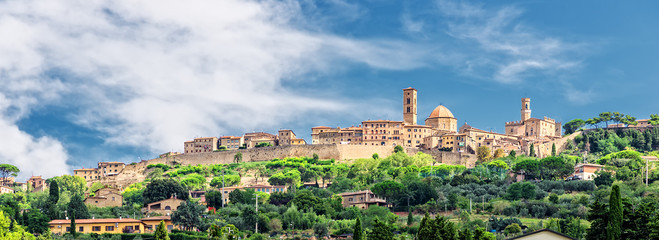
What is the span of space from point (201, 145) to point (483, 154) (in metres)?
39.9

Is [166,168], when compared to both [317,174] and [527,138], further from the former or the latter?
[527,138]

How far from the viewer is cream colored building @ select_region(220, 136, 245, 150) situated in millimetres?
119312

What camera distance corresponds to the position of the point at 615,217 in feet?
127

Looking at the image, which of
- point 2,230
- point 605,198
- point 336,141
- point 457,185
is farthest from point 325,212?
point 336,141

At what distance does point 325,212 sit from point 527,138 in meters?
47.3

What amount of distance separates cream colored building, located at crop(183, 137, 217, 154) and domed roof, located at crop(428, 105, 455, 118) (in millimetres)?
29202

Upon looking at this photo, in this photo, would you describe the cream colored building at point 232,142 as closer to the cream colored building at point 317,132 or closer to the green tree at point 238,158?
the cream colored building at point 317,132

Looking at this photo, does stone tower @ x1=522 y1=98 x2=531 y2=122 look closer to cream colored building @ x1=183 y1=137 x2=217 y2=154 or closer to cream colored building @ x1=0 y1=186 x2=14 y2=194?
cream colored building @ x1=183 y1=137 x2=217 y2=154

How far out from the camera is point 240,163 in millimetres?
106938

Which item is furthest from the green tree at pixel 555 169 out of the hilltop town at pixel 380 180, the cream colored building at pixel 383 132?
the cream colored building at pixel 383 132

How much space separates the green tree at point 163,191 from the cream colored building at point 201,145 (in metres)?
42.3

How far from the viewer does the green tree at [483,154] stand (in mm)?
98625

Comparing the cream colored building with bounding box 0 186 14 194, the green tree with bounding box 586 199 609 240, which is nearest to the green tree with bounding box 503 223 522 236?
the green tree with bounding box 586 199 609 240

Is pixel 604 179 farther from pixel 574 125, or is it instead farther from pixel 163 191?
pixel 574 125
